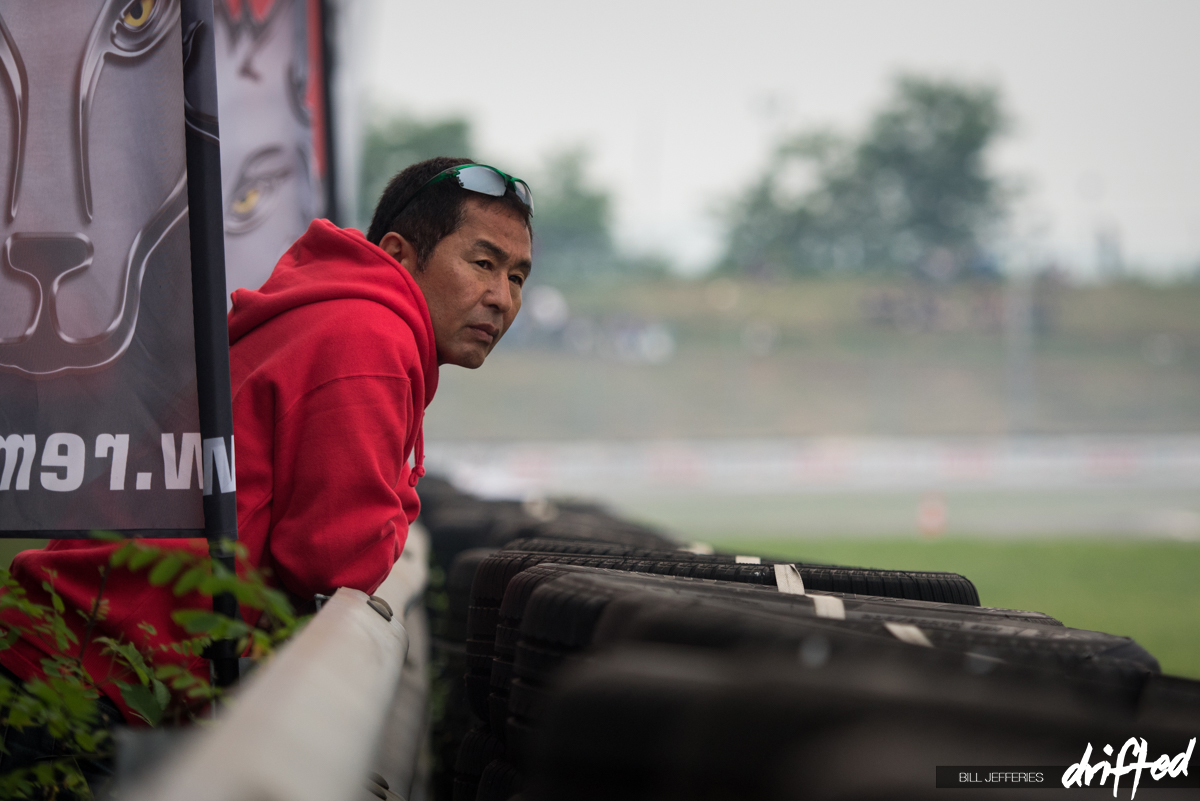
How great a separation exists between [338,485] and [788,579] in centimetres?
89

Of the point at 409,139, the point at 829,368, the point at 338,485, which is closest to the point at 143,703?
the point at 338,485

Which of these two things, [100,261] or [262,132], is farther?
[262,132]

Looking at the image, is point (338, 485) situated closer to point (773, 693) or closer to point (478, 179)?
point (478, 179)

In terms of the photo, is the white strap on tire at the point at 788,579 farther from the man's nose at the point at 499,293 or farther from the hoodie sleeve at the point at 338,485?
the man's nose at the point at 499,293

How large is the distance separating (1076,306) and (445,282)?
56218 millimetres

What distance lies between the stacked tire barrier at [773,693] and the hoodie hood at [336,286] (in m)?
0.70

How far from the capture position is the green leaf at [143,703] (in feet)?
6.16

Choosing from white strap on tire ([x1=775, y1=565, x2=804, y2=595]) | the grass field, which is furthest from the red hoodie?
the grass field

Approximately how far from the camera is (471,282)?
8.73 ft

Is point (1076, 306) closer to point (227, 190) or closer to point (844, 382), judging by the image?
point (844, 382)

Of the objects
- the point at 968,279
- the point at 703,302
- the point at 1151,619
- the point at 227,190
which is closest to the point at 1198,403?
the point at 968,279

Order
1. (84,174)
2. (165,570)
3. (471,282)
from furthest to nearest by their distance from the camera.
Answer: (471,282), (84,174), (165,570)

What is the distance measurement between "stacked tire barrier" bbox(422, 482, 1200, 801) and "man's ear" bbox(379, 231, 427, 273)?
0.98 m

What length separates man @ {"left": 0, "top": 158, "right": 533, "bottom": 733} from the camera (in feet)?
6.86
